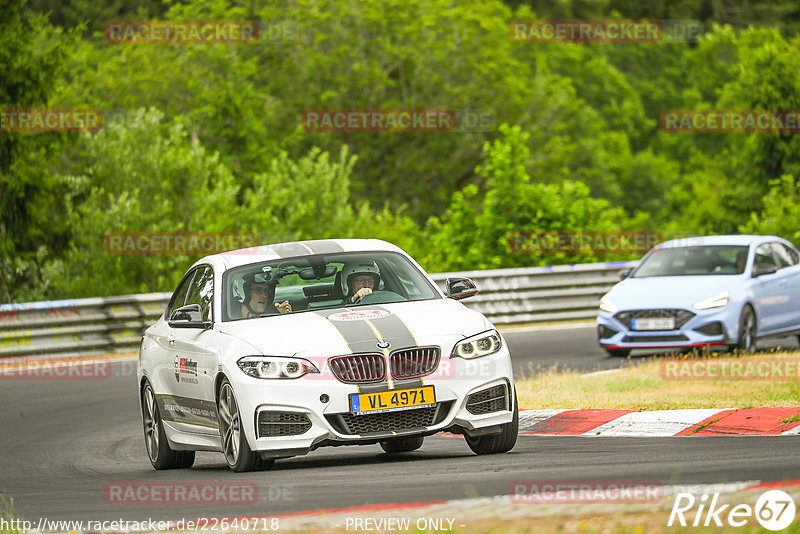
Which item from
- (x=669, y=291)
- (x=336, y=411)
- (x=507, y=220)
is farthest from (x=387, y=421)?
(x=507, y=220)

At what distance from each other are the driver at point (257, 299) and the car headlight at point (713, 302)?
822 centimetres

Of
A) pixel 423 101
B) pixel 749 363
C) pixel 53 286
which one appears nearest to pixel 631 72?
pixel 423 101

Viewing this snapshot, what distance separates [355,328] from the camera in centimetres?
932

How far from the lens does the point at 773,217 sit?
32094mm

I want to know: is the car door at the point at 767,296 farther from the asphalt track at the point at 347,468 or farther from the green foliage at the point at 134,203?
the green foliage at the point at 134,203

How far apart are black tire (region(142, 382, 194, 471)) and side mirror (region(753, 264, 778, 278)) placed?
937 cm

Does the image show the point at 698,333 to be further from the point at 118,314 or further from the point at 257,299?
the point at 118,314

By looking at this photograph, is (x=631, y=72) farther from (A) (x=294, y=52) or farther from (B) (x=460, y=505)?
(B) (x=460, y=505)

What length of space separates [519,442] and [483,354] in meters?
1.39

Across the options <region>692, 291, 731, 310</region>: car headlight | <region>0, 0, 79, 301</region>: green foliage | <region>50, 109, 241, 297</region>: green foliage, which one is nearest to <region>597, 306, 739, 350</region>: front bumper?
<region>692, 291, 731, 310</region>: car headlight

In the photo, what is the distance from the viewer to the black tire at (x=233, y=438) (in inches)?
367

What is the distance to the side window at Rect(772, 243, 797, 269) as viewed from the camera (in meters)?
19.0

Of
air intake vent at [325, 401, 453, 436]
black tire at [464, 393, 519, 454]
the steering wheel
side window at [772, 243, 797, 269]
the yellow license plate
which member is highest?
the steering wheel

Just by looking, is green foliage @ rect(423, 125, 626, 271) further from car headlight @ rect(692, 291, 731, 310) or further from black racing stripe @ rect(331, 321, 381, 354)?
black racing stripe @ rect(331, 321, 381, 354)
